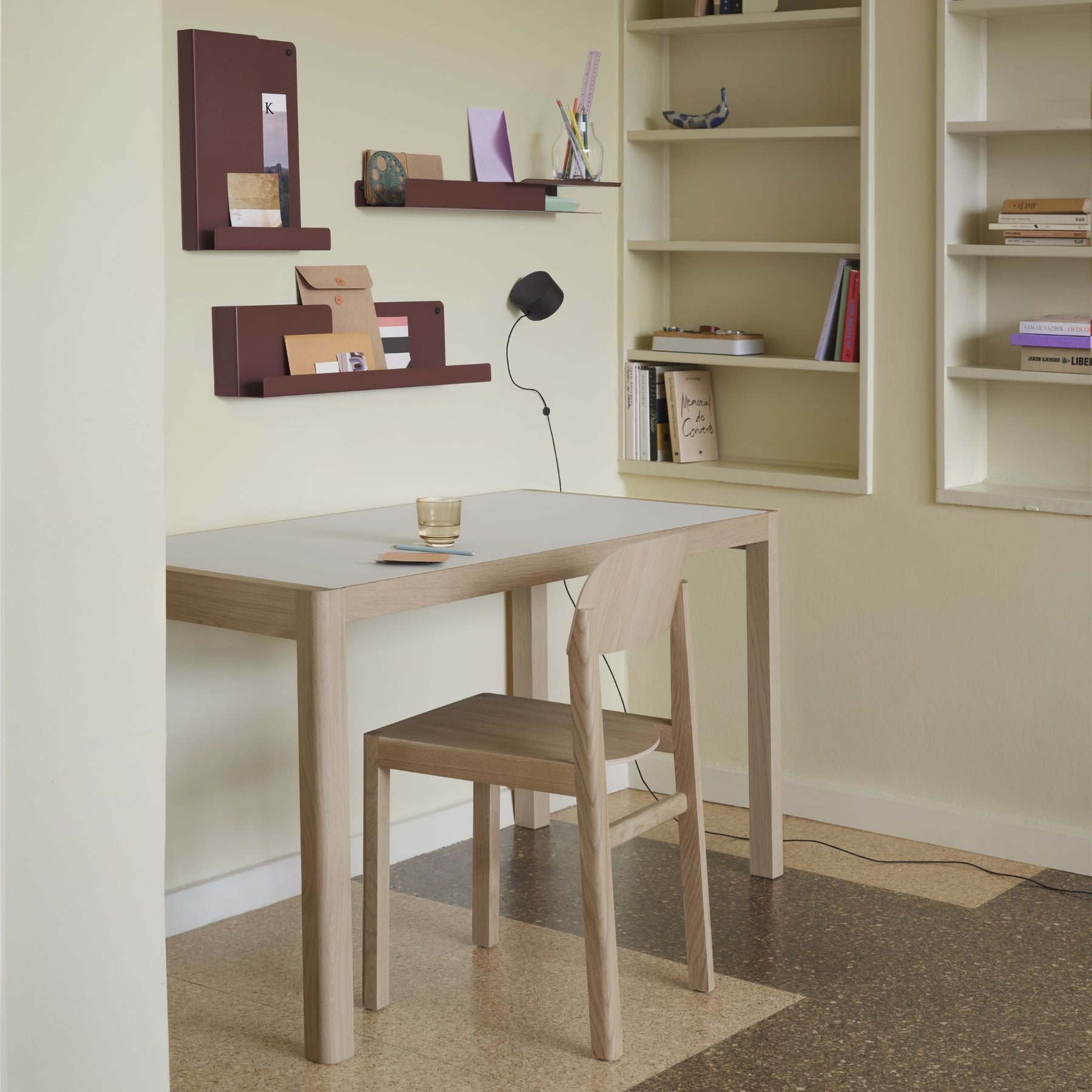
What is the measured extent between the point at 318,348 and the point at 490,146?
76cm

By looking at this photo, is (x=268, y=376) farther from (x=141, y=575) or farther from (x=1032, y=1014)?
(x=1032, y=1014)

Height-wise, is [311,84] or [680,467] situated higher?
[311,84]

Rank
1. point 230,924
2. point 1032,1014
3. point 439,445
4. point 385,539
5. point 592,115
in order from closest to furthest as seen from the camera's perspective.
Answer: point 1032,1014, point 385,539, point 230,924, point 439,445, point 592,115

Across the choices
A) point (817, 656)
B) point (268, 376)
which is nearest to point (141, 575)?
point (268, 376)

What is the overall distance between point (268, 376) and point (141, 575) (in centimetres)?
152

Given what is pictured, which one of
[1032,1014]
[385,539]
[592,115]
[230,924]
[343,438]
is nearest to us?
[1032,1014]

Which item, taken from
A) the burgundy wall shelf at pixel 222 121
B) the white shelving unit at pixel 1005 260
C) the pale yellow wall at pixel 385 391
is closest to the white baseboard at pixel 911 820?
the pale yellow wall at pixel 385 391

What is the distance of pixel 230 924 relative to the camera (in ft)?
10.5

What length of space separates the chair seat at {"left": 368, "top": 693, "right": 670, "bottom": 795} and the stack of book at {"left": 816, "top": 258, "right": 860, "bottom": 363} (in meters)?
1.31

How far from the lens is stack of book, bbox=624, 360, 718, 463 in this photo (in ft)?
13.3

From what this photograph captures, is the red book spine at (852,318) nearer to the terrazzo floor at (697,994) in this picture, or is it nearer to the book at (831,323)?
the book at (831,323)

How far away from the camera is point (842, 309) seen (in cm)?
376

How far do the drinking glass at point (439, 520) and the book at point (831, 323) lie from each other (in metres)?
1.31

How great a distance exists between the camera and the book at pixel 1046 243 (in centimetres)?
336
